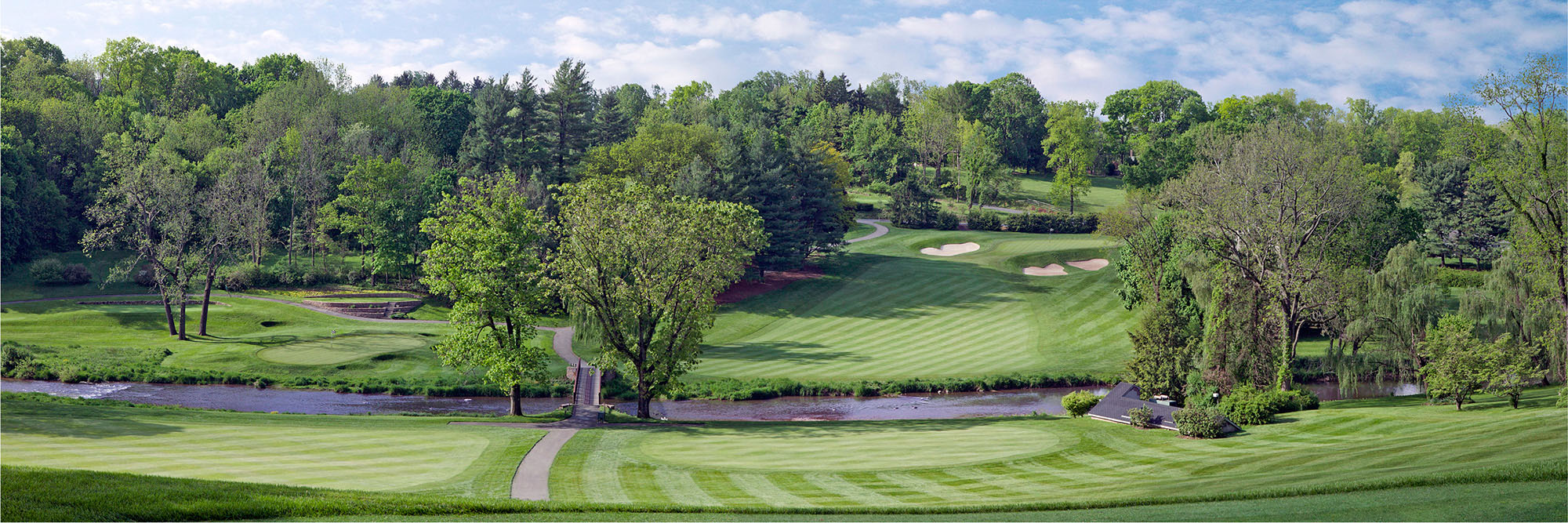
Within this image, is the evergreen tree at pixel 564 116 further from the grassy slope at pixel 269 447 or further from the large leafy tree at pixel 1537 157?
the large leafy tree at pixel 1537 157

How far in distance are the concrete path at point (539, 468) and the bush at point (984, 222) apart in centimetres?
6905

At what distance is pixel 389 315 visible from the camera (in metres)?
61.0

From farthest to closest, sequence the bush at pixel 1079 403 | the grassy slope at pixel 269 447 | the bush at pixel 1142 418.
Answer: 1. the bush at pixel 1079 403
2. the bush at pixel 1142 418
3. the grassy slope at pixel 269 447

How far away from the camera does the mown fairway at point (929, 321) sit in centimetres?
5278

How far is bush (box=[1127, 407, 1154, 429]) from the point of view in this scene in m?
36.8

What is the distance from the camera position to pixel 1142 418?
36906 mm

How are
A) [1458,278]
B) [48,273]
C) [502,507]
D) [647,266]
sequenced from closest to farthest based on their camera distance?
[502,507] → [647,266] → [48,273] → [1458,278]

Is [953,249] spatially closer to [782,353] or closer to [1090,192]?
[782,353]

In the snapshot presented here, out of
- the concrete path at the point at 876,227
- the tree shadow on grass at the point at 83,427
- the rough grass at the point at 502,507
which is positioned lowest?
the tree shadow on grass at the point at 83,427

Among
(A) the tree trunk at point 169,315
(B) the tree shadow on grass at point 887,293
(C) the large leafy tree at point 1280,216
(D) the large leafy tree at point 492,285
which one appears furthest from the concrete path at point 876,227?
(A) the tree trunk at point 169,315

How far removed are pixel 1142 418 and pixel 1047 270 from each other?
129 ft

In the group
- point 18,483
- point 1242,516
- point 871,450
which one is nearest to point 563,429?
point 871,450

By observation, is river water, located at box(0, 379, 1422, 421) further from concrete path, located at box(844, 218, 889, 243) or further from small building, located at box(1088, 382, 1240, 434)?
concrete path, located at box(844, 218, 889, 243)

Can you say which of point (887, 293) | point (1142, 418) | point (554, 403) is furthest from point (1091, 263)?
point (554, 403)
